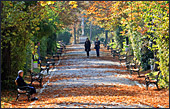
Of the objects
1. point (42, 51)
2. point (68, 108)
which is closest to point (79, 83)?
point (68, 108)

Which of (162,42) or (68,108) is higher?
(162,42)

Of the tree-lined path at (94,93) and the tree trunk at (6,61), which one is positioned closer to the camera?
the tree-lined path at (94,93)

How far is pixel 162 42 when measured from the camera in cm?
1423

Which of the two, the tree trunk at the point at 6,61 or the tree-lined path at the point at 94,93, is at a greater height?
the tree trunk at the point at 6,61

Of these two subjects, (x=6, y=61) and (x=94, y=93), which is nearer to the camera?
(x=94, y=93)

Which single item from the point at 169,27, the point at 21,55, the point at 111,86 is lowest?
the point at 111,86

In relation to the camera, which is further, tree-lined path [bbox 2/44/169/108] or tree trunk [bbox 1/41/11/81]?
tree trunk [bbox 1/41/11/81]

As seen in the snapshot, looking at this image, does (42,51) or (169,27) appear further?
(42,51)

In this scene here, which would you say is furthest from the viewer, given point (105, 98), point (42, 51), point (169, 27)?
point (42, 51)

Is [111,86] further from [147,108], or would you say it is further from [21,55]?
[147,108]

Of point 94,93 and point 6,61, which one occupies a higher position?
point 6,61

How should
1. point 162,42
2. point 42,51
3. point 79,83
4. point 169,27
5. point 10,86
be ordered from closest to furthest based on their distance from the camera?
point 169,27 → point 162,42 → point 10,86 → point 79,83 → point 42,51

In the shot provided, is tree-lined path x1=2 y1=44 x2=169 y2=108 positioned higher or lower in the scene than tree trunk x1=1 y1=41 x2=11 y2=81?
lower

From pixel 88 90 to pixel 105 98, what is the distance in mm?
2331
